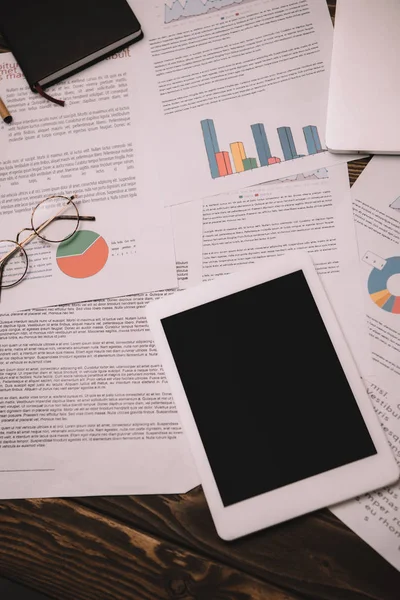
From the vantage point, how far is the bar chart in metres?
0.68

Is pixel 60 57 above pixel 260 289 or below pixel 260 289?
above

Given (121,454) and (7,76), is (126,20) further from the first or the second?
(121,454)

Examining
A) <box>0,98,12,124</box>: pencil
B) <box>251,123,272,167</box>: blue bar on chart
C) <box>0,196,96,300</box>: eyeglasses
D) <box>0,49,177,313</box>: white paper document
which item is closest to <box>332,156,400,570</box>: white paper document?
<box>251,123,272,167</box>: blue bar on chart

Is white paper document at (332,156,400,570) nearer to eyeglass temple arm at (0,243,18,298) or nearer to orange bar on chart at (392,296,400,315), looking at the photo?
orange bar on chart at (392,296,400,315)

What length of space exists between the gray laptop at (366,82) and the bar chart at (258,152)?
3 centimetres

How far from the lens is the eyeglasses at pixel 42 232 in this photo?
69 cm

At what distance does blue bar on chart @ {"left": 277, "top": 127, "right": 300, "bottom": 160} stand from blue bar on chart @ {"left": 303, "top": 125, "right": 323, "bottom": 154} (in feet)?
0.06

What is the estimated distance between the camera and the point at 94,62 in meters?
0.72

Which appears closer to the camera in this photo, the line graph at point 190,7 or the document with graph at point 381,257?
the document with graph at point 381,257

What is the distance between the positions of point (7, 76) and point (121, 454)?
1.79 feet

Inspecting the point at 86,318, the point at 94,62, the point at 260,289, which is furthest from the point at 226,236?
the point at 94,62

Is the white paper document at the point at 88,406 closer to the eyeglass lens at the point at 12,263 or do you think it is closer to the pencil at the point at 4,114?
the eyeglass lens at the point at 12,263

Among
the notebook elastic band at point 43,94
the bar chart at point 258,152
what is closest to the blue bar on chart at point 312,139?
the bar chart at point 258,152

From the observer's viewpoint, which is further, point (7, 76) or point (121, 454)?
point (7, 76)
